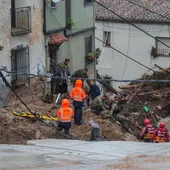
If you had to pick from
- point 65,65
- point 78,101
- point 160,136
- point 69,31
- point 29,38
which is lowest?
point 160,136

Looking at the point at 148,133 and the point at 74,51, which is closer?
the point at 148,133

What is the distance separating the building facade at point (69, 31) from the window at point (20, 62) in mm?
1763

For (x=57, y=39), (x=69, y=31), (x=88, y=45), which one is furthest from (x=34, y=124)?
(x=88, y=45)

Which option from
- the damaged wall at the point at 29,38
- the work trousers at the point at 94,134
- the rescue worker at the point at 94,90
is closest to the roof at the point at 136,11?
the damaged wall at the point at 29,38

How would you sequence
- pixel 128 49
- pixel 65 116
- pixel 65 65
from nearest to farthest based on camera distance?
pixel 65 116, pixel 65 65, pixel 128 49

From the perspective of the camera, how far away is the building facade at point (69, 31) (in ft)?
95.6

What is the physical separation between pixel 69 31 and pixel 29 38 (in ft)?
14.1

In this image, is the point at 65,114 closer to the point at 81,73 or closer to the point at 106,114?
the point at 106,114

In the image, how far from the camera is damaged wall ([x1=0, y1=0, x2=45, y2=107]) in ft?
83.8

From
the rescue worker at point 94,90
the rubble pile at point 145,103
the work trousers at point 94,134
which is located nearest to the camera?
the work trousers at point 94,134

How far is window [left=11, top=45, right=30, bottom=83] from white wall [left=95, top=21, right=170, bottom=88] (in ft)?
54.9

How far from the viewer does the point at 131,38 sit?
4422 cm

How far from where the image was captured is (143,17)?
142 feet

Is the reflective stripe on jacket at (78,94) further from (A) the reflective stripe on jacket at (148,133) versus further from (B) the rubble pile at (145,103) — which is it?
(B) the rubble pile at (145,103)
